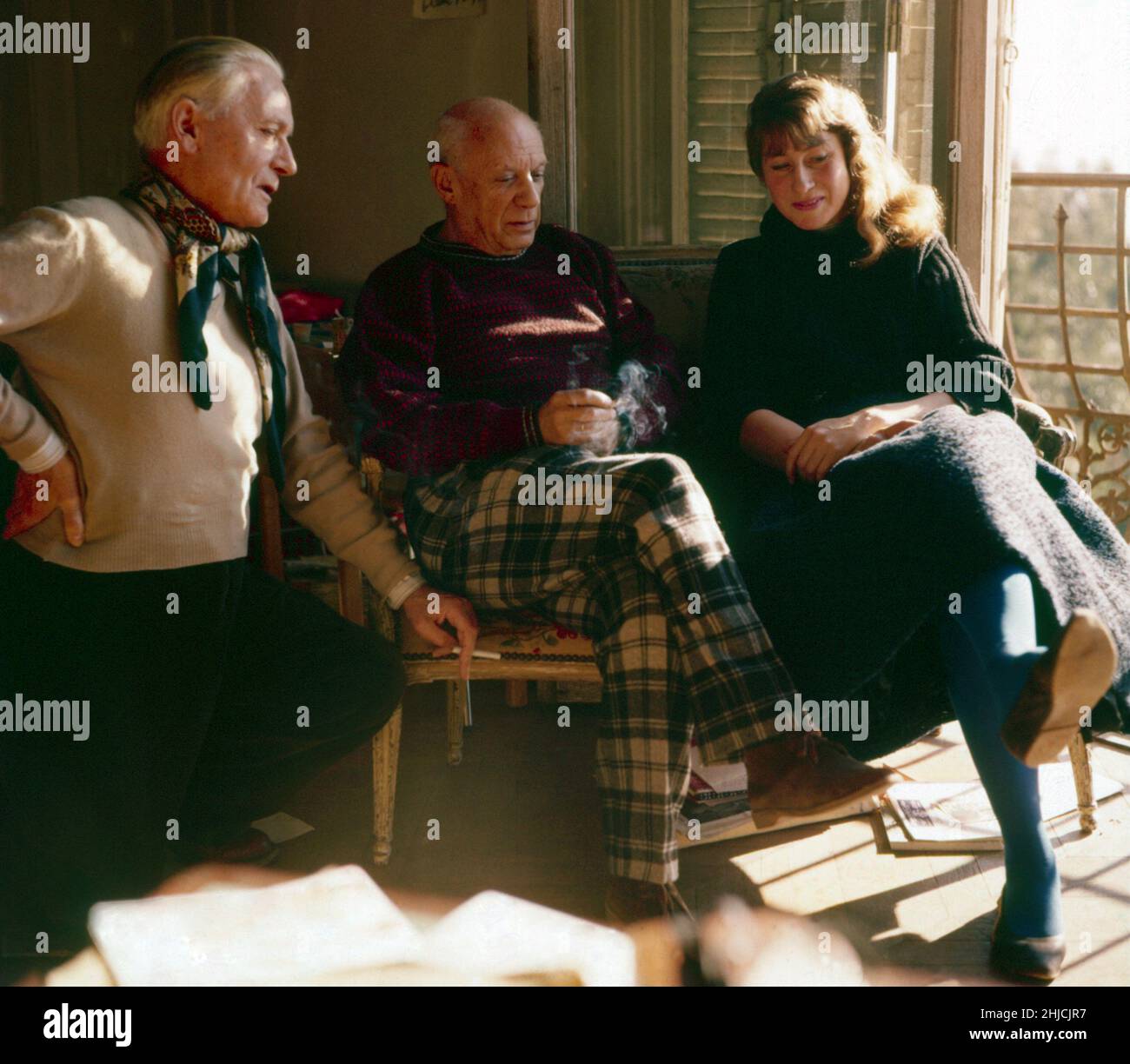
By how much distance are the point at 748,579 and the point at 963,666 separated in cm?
40

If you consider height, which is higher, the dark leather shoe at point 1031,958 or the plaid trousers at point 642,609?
the plaid trousers at point 642,609

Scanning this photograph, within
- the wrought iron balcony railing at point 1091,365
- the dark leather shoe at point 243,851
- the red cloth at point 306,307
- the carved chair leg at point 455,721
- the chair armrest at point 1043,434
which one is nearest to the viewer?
the dark leather shoe at point 243,851

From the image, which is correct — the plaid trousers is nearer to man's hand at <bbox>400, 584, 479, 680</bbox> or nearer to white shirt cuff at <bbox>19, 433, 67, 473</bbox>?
man's hand at <bbox>400, 584, 479, 680</bbox>

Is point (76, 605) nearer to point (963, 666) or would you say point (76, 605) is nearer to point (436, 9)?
point (963, 666)

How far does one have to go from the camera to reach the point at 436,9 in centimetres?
405

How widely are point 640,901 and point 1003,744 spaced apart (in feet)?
2.06

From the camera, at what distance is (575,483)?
2213 millimetres

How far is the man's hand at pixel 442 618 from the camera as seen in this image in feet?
7.71

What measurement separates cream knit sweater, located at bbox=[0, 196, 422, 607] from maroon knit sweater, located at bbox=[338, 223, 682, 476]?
277 millimetres

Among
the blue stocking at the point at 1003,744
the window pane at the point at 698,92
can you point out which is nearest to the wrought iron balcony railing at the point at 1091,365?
the window pane at the point at 698,92

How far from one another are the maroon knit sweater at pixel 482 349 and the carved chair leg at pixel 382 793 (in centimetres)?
50

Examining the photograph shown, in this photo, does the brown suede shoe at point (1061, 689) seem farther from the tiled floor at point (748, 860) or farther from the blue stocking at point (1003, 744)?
the tiled floor at point (748, 860)

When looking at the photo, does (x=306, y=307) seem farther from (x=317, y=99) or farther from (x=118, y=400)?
(x=118, y=400)

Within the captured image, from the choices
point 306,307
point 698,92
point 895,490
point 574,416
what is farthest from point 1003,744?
point 306,307
